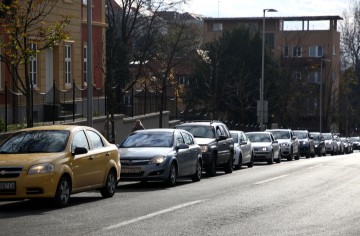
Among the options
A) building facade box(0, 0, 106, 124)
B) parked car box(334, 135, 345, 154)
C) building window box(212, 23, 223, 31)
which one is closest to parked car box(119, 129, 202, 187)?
building facade box(0, 0, 106, 124)

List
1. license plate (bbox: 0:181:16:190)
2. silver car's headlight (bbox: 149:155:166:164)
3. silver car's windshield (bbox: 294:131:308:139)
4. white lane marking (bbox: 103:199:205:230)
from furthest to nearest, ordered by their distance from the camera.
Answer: silver car's windshield (bbox: 294:131:308:139) < silver car's headlight (bbox: 149:155:166:164) < license plate (bbox: 0:181:16:190) < white lane marking (bbox: 103:199:205:230)

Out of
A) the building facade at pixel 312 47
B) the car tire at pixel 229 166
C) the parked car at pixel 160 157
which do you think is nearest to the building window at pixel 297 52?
the building facade at pixel 312 47

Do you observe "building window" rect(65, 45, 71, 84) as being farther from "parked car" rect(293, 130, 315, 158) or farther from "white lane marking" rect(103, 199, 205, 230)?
"white lane marking" rect(103, 199, 205, 230)

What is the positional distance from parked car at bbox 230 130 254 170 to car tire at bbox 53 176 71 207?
16900 millimetres

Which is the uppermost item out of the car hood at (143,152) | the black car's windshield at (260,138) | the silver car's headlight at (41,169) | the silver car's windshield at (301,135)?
the silver car's headlight at (41,169)

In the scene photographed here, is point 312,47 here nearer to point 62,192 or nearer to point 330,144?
point 330,144

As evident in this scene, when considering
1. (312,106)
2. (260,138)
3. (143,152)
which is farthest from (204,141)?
(312,106)

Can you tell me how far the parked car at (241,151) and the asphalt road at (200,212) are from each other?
999cm

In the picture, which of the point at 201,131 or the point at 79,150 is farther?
the point at 201,131

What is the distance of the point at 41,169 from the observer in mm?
16188

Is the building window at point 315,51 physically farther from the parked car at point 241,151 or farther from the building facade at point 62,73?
the parked car at point 241,151

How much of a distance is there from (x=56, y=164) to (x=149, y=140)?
23.6 feet

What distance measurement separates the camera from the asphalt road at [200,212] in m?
13.5

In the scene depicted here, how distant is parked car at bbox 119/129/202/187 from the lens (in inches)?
862
